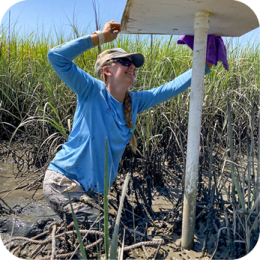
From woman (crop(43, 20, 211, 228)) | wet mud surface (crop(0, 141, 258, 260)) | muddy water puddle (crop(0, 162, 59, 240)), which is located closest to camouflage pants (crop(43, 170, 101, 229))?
woman (crop(43, 20, 211, 228))

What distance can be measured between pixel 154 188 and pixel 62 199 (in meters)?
0.89

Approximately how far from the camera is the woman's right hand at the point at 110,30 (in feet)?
5.17

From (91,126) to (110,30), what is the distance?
1.96 feet

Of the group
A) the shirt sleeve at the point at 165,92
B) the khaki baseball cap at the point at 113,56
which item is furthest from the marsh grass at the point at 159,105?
the khaki baseball cap at the point at 113,56

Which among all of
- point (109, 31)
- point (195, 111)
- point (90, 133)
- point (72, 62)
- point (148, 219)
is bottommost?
point (148, 219)

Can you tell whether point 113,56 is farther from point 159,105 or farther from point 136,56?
point 159,105

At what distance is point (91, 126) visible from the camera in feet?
5.50

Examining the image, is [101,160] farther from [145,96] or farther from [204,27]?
[204,27]

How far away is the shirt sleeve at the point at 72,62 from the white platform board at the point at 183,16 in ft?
0.86

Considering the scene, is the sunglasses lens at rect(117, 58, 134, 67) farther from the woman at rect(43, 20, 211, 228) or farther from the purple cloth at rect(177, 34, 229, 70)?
the purple cloth at rect(177, 34, 229, 70)

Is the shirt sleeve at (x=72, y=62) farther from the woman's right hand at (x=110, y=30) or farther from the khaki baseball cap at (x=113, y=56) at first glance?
the khaki baseball cap at (x=113, y=56)

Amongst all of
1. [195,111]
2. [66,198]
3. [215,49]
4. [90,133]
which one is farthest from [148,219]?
[215,49]

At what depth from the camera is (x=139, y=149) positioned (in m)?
2.51

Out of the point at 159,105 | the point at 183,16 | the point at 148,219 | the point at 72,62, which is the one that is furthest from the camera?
the point at 159,105
